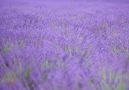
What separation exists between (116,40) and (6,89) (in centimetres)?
251

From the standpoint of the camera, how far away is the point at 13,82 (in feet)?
7.41

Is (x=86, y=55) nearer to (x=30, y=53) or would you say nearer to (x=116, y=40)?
(x=30, y=53)

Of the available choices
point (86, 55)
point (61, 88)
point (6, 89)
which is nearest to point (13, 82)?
point (6, 89)

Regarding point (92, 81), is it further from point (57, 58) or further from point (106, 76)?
point (57, 58)

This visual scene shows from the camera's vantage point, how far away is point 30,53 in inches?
113

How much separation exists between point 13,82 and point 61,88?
494 mm

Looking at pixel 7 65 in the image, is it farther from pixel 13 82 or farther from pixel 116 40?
pixel 116 40

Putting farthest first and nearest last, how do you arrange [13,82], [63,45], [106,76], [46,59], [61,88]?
[63,45] → [46,59] → [106,76] → [13,82] → [61,88]

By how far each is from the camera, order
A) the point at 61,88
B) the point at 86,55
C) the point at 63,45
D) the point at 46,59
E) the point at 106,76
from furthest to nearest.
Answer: the point at 63,45 → the point at 86,55 → the point at 46,59 → the point at 106,76 → the point at 61,88

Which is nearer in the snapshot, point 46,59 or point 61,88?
point 61,88

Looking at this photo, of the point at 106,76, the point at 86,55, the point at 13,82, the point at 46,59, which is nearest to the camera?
the point at 13,82

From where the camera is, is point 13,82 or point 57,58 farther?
point 57,58

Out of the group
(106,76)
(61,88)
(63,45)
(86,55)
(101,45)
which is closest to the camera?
(61,88)

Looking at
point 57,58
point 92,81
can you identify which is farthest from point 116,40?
point 92,81
